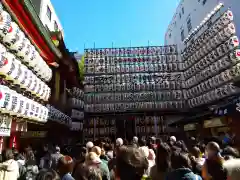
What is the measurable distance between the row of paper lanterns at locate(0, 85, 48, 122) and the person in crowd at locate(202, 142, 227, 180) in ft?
21.4

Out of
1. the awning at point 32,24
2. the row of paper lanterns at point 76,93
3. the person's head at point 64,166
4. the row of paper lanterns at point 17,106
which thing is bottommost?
the person's head at point 64,166

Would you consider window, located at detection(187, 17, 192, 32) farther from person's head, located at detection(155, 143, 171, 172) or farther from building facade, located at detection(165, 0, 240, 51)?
person's head, located at detection(155, 143, 171, 172)

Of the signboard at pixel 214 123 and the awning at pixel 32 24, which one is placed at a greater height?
the awning at pixel 32 24

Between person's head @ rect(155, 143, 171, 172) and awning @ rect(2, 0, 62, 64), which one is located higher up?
awning @ rect(2, 0, 62, 64)

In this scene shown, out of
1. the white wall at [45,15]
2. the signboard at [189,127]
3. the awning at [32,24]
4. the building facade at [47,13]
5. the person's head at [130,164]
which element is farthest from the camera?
the white wall at [45,15]

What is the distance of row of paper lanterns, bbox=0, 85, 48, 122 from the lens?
7438 millimetres

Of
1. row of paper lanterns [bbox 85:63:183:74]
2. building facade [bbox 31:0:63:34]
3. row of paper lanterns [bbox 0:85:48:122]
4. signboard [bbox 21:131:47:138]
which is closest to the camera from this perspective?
row of paper lanterns [bbox 0:85:48:122]

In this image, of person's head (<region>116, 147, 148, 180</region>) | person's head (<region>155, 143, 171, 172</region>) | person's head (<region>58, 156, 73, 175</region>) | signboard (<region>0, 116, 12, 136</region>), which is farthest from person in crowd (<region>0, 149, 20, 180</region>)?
person's head (<region>116, 147, 148, 180</region>)

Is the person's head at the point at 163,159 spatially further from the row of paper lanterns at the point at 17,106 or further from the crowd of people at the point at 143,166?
the row of paper lanterns at the point at 17,106

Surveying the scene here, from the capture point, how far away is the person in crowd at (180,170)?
9.66ft

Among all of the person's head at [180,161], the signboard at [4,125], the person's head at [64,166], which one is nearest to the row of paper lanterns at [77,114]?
the signboard at [4,125]

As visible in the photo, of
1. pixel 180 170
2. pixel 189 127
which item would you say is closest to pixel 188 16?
pixel 189 127

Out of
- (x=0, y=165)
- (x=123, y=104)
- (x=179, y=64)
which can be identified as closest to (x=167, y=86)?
(x=179, y=64)

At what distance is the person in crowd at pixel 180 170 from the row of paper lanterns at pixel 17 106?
6.26 metres
